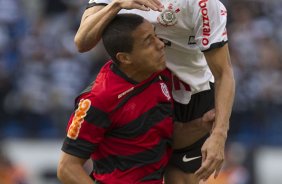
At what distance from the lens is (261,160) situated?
11117mm

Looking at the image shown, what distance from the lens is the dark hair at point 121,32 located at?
590 centimetres

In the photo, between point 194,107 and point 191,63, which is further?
point 194,107

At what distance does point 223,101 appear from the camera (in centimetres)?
601

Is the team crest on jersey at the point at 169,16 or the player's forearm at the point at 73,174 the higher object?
the team crest on jersey at the point at 169,16

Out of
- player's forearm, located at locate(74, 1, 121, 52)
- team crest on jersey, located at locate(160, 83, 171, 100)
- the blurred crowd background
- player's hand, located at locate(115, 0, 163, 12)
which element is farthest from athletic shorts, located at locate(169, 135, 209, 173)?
the blurred crowd background

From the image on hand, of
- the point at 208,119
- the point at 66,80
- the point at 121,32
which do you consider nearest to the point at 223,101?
the point at 208,119

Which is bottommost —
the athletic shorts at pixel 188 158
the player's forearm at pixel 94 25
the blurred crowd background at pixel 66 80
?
the blurred crowd background at pixel 66 80

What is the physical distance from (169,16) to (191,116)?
737 mm

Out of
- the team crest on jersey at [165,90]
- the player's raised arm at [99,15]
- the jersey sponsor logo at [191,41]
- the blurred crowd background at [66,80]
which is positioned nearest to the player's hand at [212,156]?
the team crest on jersey at [165,90]

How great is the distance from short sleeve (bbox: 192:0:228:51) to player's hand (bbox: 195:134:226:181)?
509mm

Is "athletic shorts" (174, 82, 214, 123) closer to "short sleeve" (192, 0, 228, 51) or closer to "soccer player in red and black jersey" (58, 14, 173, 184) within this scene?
"soccer player in red and black jersey" (58, 14, 173, 184)

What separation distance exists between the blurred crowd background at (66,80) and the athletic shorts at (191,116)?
155 inches

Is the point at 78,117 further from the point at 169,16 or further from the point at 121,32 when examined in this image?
the point at 169,16

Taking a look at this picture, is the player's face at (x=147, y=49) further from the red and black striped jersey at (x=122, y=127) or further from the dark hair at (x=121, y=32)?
the red and black striped jersey at (x=122, y=127)
